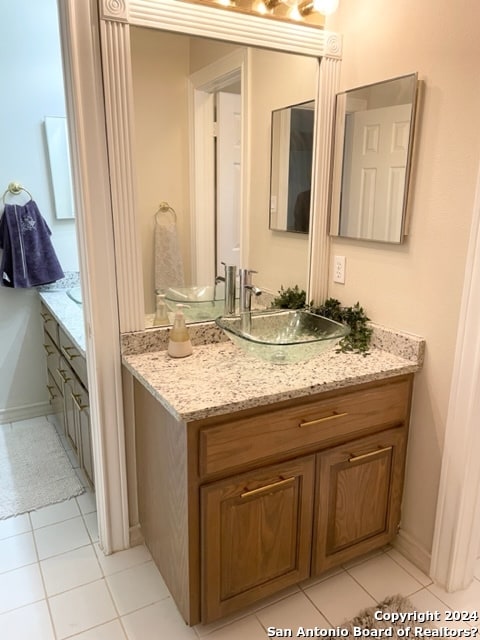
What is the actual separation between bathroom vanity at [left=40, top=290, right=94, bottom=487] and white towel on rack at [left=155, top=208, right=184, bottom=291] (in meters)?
0.47

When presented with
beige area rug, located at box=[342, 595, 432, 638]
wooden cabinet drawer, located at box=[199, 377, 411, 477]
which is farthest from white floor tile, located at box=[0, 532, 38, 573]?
beige area rug, located at box=[342, 595, 432, 638]

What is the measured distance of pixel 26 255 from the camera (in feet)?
9.27

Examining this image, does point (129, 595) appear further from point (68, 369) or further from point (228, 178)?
point (228, 178)

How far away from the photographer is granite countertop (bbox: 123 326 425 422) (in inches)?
56.3

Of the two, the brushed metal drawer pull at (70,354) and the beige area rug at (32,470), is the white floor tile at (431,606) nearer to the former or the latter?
the beige area rug at (32,470)

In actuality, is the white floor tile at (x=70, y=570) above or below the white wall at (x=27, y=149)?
below

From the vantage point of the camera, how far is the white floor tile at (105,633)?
1.59 metres

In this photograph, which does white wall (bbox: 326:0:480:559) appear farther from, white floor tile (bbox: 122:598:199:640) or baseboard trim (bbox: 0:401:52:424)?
baseboard trim (bbox: 0:401:52:424)

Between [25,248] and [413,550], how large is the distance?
2.59 m

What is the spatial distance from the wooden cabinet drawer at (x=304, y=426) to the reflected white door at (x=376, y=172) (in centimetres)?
62

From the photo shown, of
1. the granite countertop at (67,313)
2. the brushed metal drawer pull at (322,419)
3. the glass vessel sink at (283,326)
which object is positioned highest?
the glass vessel sink at (283,326)

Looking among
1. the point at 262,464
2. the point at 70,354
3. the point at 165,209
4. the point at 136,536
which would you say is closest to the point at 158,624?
the point at 136,536

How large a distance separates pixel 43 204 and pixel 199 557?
231 cm

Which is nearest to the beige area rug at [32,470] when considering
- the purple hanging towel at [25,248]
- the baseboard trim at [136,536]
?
the baseboard trim at [136,536]
